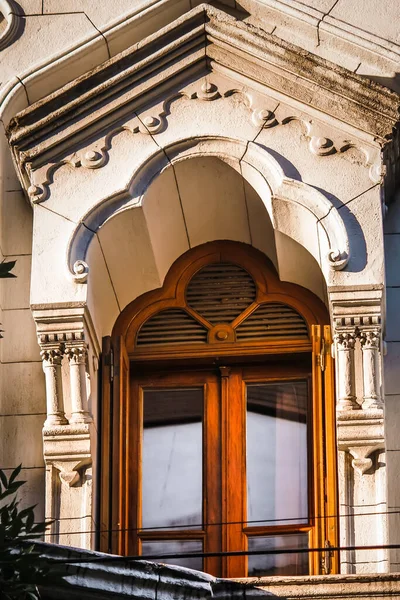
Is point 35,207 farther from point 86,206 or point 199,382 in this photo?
point 199,382

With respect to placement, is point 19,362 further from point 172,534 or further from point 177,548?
point 177,548

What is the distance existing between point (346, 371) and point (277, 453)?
988 millimetres

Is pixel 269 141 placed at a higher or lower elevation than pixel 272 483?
higher

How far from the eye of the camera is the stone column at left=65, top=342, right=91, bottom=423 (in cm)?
1398

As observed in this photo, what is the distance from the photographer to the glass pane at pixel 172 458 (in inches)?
565

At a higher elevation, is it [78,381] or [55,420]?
[78,381]

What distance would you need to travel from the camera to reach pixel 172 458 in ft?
47.7

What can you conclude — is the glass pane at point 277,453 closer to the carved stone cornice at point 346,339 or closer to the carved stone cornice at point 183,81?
the carved stone cornice at point 346,339

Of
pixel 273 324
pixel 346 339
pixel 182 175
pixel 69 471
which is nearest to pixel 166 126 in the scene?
pixel 182 175

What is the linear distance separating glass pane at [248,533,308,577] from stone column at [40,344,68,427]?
163 cm

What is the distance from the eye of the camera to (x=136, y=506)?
14.4 meters

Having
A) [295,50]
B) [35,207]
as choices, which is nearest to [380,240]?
[295,50]

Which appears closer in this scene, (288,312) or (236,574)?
(236,574)

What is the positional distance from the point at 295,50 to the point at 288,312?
1.93 meters
